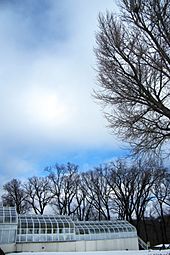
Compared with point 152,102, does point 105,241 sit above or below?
below

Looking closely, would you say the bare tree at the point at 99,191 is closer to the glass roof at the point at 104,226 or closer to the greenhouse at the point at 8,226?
the glass roof at the point at 104,226

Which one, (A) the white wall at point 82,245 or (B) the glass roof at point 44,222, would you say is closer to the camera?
(A) the white wall at point 82,245

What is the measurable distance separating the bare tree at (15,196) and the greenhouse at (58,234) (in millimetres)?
13372

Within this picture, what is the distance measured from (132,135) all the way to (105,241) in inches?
1036

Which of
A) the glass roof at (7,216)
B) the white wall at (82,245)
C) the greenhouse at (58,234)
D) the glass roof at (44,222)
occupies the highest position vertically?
the glass roof at (7,216)

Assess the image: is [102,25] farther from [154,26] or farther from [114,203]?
[114,203]

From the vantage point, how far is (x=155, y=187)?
3678 centimetres

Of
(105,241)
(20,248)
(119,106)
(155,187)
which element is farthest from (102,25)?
(155,187)

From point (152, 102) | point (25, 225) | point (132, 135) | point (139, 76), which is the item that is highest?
point (139, 76)

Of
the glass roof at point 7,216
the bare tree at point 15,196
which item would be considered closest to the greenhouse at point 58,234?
the glass roof at point 7,216

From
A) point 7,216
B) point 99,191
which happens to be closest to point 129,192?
point 99,191

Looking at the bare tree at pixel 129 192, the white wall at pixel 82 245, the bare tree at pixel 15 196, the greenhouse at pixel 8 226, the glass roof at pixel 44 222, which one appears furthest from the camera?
the bare tree at pixel 15 196

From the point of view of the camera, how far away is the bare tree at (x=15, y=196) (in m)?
44.6

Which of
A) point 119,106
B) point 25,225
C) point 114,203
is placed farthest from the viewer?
point 114,203
